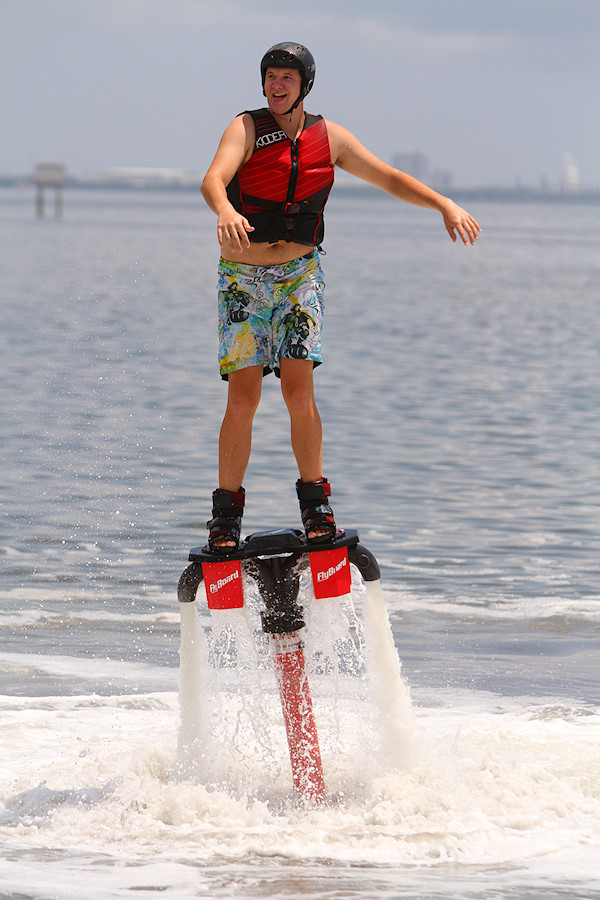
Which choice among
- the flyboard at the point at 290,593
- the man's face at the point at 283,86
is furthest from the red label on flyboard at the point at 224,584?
the man's face at the point at 283,86

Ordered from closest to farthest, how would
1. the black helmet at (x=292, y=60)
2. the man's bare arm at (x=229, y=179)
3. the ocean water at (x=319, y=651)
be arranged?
the man's bare arm at (x=229, y=179) → the ocean water at (x=319, y=651) → the black helmet at (x=292, y=60)

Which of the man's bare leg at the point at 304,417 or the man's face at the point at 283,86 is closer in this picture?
the man's face at the point at 283,86

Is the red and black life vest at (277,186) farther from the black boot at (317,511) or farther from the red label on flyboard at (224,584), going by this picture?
the red label on flyboard at (224,584)

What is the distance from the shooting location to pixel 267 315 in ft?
19.1

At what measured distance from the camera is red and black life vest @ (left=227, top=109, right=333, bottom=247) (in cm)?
574

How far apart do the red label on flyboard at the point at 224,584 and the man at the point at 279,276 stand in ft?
0.26

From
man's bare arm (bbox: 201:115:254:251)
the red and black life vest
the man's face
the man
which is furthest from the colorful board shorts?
the man's face

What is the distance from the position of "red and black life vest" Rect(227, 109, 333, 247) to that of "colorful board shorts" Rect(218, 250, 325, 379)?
0.15 m

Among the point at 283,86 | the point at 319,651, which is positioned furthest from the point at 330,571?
the point at 283,86

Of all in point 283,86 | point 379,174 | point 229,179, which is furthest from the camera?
point 379,174

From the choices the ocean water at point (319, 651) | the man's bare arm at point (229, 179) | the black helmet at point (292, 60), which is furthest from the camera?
the black helmet at point (292, 60)

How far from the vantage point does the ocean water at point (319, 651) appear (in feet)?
17.5

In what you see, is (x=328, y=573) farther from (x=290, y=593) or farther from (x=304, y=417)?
(x=304, y=417)

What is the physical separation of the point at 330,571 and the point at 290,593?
21 cm
